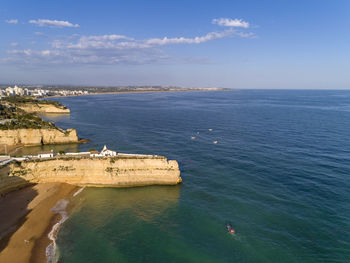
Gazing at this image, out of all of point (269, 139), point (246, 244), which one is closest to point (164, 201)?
point (246, 244)

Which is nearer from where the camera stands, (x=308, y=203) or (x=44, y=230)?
(x=44, y=230)

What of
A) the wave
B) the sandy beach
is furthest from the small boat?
the sandy beach

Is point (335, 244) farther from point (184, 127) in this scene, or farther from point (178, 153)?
point (184, 127)

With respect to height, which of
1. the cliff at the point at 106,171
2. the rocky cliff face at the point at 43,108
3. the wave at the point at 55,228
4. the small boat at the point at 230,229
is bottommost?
the wave at the point at 55,228

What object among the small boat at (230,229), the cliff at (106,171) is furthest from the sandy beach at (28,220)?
the small boat at (230,229)

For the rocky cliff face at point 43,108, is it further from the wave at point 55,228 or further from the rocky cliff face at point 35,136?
the wave at point 55,228

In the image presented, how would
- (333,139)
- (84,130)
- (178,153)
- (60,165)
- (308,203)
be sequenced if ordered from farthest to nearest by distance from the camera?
1. (84,130)
2. (333,139)
3. (178,153)
4. (60,165)
5. (308,203)
